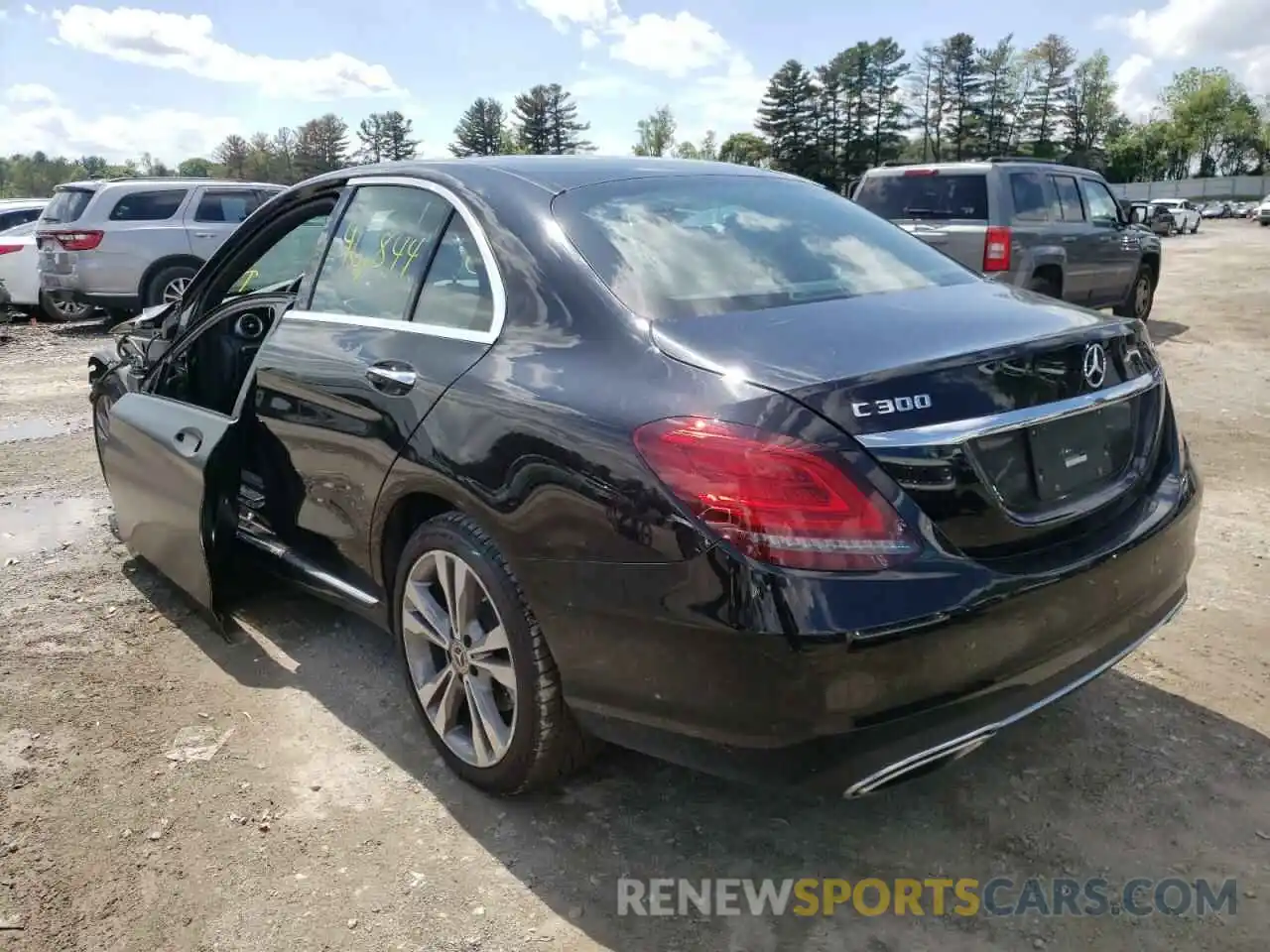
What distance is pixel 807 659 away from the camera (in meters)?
1.97

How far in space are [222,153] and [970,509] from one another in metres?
98.3

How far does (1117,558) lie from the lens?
7.84ft

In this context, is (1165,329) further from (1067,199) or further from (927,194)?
(927,194)

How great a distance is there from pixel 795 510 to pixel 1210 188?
103 metres

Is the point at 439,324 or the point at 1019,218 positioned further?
the point at 1019,218

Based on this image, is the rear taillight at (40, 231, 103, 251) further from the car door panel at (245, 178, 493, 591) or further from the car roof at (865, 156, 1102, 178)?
the car door panel at (245, 178, 493, 591)

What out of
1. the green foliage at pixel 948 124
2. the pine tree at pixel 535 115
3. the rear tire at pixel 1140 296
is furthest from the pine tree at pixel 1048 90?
the rear tire at pixel 1140 296

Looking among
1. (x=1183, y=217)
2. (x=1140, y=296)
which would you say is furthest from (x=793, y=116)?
(x=1140, y=296)

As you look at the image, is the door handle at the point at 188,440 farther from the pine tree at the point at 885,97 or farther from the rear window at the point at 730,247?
the pine tree at the point at 885,97

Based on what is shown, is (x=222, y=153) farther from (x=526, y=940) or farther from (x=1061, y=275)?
(x=526, y=940)

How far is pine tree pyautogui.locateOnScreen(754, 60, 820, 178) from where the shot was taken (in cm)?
9581

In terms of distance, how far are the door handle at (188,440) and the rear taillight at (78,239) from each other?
34.0 ft

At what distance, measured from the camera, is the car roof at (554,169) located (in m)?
3.00

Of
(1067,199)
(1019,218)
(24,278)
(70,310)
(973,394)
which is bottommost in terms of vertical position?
(70,310)
